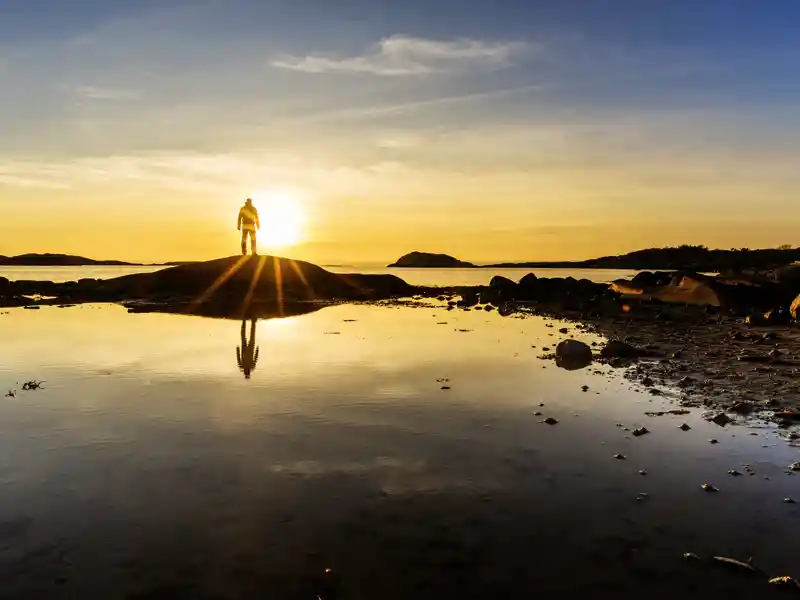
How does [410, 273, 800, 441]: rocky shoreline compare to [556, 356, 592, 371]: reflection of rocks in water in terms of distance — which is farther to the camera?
[556, 356, 592, 371]: reflection of rocks in water

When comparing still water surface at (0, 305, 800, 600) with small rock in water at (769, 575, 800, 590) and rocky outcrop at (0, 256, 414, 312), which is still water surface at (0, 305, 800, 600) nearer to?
small rock in water at (769, 575, 800, 590)

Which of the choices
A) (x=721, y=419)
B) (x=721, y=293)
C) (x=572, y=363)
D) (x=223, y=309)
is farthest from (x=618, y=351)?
(x=223, y=309)

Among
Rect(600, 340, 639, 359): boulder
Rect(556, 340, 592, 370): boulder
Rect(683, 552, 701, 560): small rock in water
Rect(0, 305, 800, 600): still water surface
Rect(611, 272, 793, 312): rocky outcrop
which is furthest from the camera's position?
Rect(611, 272, 793, 312): rocky outcrop

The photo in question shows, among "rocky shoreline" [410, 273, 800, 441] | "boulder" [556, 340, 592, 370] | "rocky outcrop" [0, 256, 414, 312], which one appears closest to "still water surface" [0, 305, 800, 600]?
"rocky shoreline" [410, 273, 800, 441]

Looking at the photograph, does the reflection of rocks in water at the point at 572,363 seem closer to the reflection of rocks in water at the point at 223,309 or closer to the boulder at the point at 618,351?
the boulder at the point at 618,351

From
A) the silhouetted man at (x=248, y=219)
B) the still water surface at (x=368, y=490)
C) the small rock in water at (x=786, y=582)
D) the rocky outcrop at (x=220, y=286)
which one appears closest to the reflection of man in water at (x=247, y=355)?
the still water surface at (x=368, y=490)

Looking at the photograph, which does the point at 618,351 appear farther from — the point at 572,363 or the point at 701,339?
the point at 701,339

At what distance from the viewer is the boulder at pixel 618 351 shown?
20.1 metres

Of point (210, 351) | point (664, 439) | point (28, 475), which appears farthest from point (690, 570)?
point (210, 351)

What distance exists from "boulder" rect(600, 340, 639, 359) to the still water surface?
4.34m

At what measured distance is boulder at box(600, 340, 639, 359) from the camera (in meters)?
20.1

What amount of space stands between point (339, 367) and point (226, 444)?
8.06 meters

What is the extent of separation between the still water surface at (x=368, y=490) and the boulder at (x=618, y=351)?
4.34m

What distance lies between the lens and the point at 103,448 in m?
9.80
